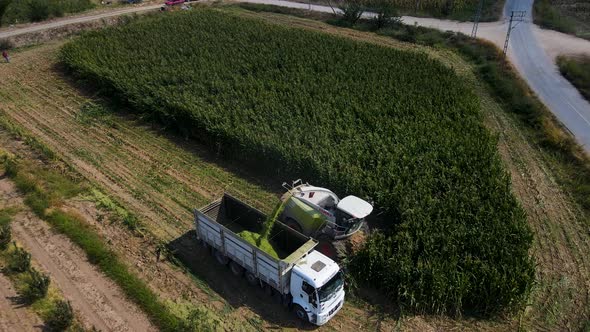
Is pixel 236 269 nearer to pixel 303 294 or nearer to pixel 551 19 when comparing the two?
pixel 303 294

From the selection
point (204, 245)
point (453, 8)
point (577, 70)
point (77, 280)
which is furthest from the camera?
point (453, 8)

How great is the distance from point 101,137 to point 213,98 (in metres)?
7.28

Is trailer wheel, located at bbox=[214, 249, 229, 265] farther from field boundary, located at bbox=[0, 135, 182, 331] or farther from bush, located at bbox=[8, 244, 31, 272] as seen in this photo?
bush, located at bbox=[8, 244, 31, 272]

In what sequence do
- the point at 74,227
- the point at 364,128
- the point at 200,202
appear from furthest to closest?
the point at 364,128 < the point at 200,202 < the point at 74,227

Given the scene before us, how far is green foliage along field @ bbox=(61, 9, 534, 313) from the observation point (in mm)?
15867

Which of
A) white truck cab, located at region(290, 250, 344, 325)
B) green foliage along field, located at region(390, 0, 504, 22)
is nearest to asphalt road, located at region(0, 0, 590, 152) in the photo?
green foliage along field, located at region(390, 0, 504, 22)

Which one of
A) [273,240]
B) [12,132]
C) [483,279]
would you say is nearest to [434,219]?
[483,279]

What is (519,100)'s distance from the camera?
29641 mm

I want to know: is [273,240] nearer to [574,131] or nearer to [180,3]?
[574,131]

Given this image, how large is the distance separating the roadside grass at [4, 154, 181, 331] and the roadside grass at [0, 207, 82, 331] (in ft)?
5.88

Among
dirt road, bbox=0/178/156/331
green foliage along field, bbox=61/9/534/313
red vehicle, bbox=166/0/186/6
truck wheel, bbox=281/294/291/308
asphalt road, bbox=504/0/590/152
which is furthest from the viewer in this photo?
red vehicle, bbox=166/0/186/6

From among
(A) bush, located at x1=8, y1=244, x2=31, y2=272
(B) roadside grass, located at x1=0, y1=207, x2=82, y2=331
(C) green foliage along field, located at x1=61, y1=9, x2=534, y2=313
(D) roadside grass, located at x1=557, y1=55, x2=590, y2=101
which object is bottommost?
(B) roadside grass, located at x1=0, y1=207, x2=82, y2=331

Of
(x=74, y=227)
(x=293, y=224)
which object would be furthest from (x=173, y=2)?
(x=293, y=224)

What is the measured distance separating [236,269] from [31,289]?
23.5 feet
